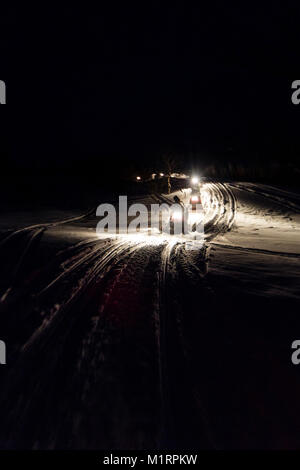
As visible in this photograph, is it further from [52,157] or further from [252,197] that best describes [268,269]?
[52,157]

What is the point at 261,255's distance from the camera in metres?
8.67

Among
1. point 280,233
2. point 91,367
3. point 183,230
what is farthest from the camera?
point 183,230

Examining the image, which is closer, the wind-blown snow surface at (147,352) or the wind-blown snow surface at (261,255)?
the wind-blown snow surface at (147,352)

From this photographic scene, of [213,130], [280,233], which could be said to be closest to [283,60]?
[280,233]

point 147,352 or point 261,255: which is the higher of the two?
point 261,255

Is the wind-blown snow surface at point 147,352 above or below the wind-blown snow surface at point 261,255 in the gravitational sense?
below

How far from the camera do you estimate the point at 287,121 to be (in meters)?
53.0

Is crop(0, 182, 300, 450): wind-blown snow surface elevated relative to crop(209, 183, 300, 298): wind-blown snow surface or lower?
lower

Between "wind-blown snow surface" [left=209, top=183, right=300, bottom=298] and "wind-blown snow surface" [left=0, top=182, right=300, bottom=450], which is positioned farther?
"wind-blown snow surface" [left=209, top=183, right=300, bottom=298]

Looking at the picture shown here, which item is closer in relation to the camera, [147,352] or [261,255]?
[147,352]

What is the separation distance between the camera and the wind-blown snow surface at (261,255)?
6.32m

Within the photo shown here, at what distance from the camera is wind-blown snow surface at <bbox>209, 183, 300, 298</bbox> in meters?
6.32
